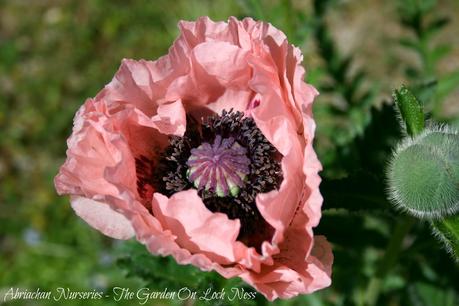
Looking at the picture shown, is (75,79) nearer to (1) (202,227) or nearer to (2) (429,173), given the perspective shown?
(1) (202,227)

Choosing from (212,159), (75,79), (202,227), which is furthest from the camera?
(75,79)

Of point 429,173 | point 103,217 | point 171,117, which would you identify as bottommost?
point 103,217

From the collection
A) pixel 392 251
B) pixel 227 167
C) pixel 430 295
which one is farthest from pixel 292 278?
pixel 430 295

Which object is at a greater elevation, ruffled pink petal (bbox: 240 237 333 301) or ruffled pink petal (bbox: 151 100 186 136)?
ruffled pink petal (bbox: 151 100 186 136)

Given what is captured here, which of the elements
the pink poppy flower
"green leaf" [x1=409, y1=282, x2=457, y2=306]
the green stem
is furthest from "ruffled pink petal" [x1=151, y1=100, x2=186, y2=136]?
"green leaf" [x1=409, y1=282, x2=457, y2=306]

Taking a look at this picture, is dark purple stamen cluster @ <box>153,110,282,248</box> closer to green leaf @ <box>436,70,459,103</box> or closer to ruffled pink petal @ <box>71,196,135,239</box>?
ruffled pink petal @ <box>71,196,135,239</box>

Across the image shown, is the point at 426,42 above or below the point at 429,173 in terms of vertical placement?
above

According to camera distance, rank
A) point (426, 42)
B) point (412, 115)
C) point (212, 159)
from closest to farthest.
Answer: point (412, 115) < point (212, 159) < point (426, 42)
